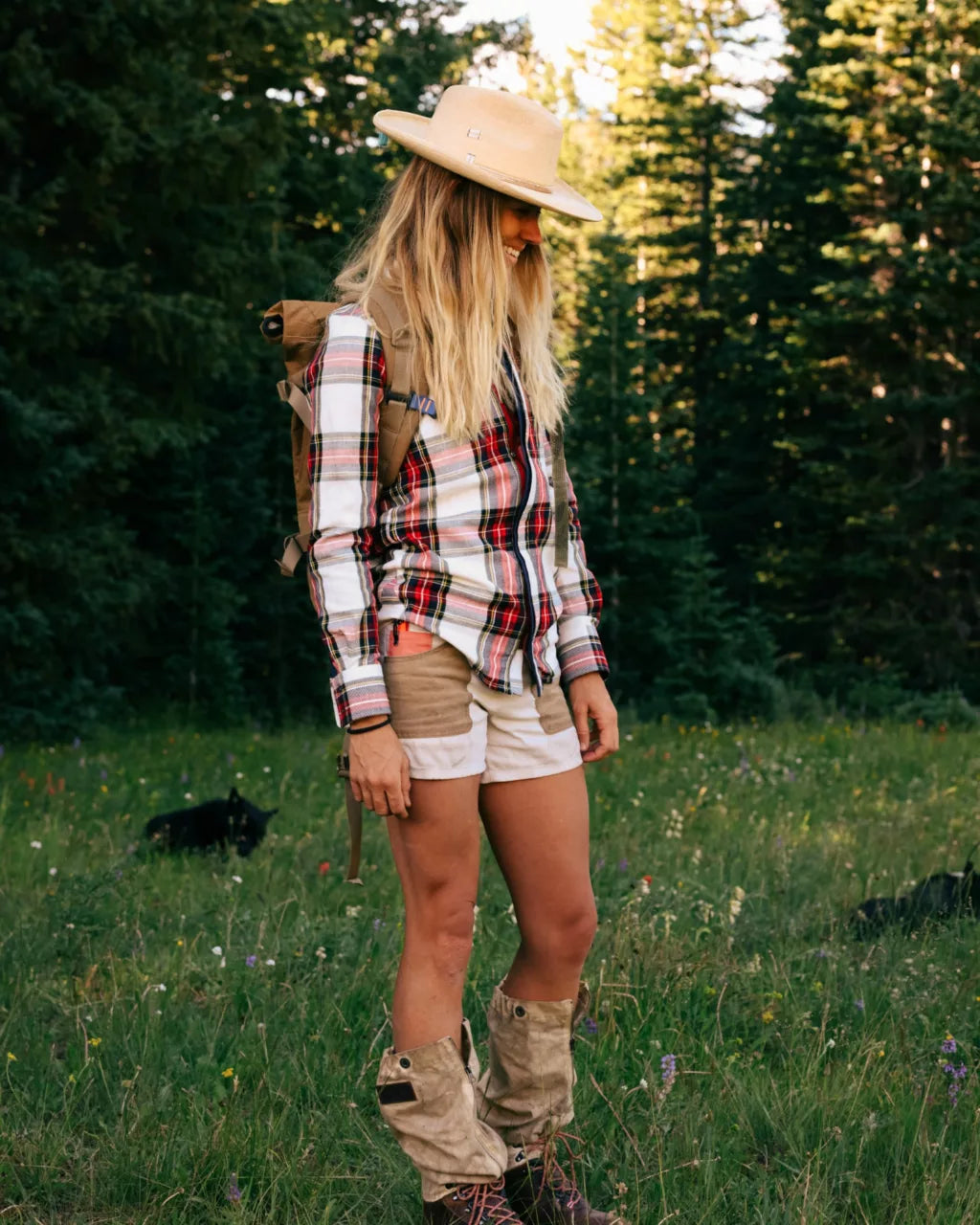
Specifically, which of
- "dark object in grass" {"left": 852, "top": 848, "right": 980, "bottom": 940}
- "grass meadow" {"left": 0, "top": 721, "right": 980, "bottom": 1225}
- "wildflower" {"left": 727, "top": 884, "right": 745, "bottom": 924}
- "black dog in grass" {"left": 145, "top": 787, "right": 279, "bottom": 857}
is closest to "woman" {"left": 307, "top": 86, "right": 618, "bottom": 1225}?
"grass meadow" {"left": 0, "top": 721, "right": 980, "bottom": 1225}

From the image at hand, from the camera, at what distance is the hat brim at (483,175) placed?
9.07 ft

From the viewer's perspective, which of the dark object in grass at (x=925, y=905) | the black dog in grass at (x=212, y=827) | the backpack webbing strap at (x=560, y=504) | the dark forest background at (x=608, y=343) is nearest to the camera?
the backpack webbing strap at (x=560, y=504)

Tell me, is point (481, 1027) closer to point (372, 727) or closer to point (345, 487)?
point (372, 727)

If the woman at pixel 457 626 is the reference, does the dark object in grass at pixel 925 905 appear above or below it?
below

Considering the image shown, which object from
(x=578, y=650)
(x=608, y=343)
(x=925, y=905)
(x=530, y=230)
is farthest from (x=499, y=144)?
(x=608, y=343)

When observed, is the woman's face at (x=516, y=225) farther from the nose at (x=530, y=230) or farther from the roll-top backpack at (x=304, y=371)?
the roll-top backpack at (x=304, y=371)

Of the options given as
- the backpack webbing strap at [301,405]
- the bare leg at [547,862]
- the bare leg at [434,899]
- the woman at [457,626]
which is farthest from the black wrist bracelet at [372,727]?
the backpack webbing strap at [301,405]

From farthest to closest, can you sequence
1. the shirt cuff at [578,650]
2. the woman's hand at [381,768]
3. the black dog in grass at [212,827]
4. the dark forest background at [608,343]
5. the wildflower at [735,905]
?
the dark forest background at [608,343] < the black dog in grass at [212,827] < the wildflower at [735,905] < the shirt cuff at [578,650] < the woman's hand at [381,768]

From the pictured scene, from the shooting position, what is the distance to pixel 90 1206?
124 inches

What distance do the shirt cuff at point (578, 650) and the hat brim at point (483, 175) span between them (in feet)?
3.17

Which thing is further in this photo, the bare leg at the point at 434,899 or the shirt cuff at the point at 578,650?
the shirt cuff at the point at 578,650

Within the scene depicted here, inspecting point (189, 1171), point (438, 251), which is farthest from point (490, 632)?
point (189, 1171)

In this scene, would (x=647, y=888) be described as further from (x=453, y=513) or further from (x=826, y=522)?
(x=826, y=522)

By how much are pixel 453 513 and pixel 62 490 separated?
1011 centimetres
